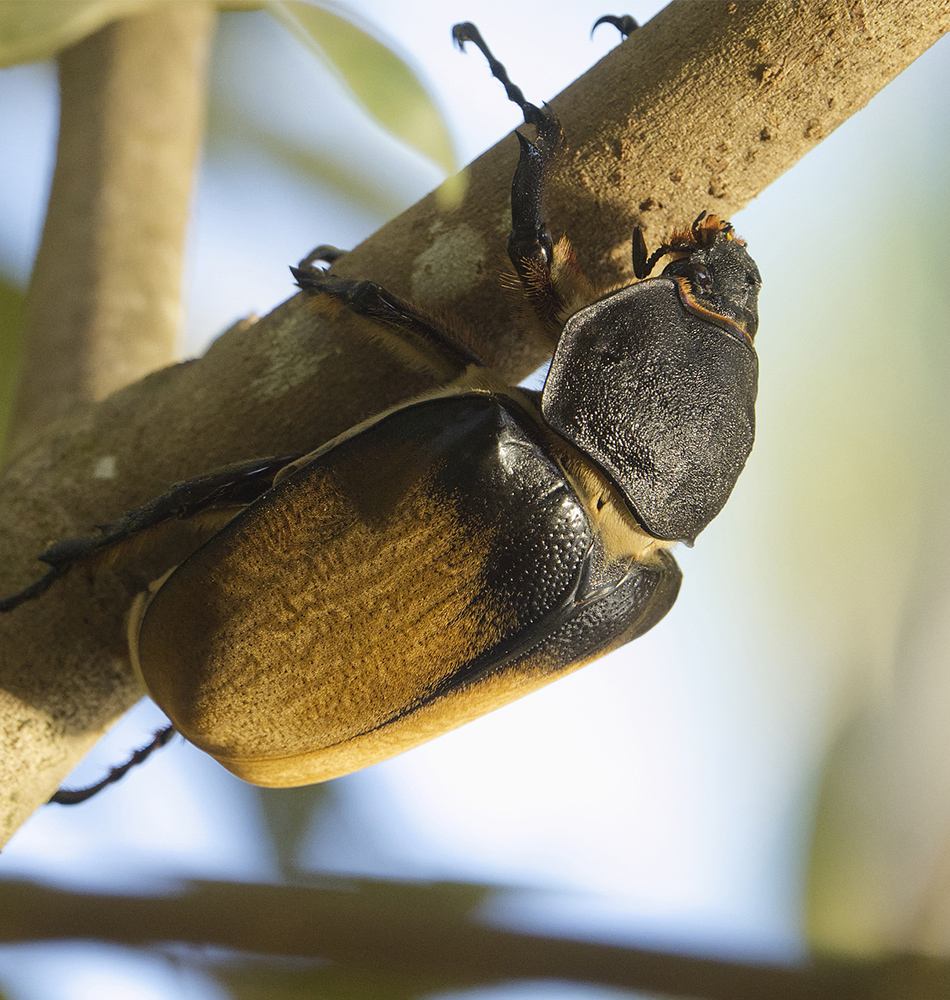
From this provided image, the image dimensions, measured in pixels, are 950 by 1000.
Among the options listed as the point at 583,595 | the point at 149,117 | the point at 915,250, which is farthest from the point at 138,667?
the point at 915,250

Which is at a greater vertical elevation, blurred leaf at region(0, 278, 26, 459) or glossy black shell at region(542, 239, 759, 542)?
blurred leaf at region(0, 278, 26, 459)

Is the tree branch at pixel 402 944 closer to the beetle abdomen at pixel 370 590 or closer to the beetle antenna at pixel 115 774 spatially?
the beetle antenna at pixel 115 774

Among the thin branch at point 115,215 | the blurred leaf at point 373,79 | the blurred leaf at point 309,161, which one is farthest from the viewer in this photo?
the blurred leaf at point 309,161

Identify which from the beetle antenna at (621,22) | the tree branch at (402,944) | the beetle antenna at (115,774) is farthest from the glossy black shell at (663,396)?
the beetle antenna at (115,774)

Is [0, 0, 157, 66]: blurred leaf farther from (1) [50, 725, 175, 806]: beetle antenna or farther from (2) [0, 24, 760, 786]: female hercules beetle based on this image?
(1) [50, 725, 175, 806]: beetle antenna

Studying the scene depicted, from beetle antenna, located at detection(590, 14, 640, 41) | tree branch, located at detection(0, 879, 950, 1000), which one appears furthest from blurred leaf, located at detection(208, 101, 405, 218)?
tree branch, located at detection(0, 879, 950, 1000)

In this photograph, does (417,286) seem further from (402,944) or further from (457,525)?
(402,944)

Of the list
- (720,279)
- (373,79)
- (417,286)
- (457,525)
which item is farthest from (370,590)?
Result: (720,279)
